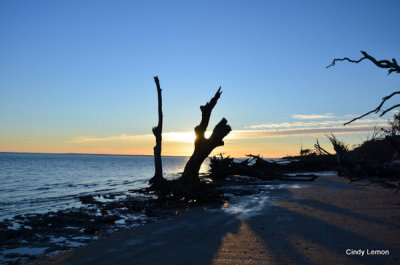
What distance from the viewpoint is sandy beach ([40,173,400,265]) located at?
4711 millimetres

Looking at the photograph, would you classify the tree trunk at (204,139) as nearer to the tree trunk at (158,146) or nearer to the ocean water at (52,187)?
the tree trunk at (158,146)

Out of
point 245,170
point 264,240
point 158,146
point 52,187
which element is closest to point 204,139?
point 158,146

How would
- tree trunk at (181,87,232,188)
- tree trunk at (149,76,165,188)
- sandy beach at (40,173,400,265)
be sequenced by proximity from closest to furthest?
sandy beach at (40,173,400,265) → tree trunk at (181,87,232,188) → tree trunk at (149,76,165,188)

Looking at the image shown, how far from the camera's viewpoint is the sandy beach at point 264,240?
4.71 metres

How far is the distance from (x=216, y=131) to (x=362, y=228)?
29.3 feet

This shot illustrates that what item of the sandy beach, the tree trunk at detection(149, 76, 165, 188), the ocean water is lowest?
the ocean water

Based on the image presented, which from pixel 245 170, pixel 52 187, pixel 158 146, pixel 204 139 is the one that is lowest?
pixel 52 187

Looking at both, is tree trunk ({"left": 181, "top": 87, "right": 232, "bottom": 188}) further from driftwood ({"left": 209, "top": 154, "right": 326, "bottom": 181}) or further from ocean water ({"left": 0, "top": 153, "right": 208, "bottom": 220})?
driftwood ({"left": 209, "top": 154, "right": 326, "bottom": 181})

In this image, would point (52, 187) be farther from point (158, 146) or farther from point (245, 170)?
point (245, 170)

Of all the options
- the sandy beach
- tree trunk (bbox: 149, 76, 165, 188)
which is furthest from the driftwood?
the sandy beach

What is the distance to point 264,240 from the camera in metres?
5.68

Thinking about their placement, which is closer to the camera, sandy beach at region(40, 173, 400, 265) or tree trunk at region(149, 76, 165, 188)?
sandy beach at region(40, 173, 400, 265)

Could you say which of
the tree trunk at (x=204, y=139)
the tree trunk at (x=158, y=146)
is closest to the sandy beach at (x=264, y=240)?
the tree trunk at (x=204, y=139)

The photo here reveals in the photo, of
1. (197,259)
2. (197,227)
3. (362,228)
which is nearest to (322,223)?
(362,228)
